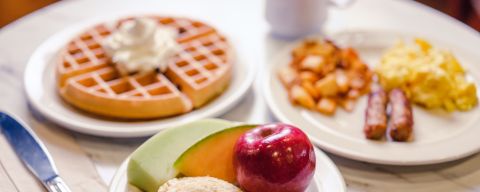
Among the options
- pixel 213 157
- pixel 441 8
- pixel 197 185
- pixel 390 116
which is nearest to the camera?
pixel 197 185

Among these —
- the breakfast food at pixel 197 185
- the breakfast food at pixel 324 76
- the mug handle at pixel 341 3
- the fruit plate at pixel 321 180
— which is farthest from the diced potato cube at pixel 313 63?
the breakfast food at pixel 197 185

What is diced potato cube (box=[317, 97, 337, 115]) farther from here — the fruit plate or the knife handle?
the knife handle

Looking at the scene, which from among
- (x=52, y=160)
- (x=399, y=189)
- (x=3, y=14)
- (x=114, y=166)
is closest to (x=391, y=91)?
(x=399, y=189)

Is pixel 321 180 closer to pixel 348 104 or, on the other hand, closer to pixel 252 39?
pixel 348 104

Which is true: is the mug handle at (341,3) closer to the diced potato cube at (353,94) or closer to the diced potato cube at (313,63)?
the diced potato cube at (313,63)

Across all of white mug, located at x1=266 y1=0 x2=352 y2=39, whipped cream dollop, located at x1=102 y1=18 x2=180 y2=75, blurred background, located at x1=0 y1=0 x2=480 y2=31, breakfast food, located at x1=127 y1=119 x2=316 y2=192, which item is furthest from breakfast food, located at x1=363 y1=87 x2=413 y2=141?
blurred background, located at x1=0 y1=0 x2=480 y2=31

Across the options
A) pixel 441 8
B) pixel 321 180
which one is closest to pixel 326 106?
pixel 321 180
